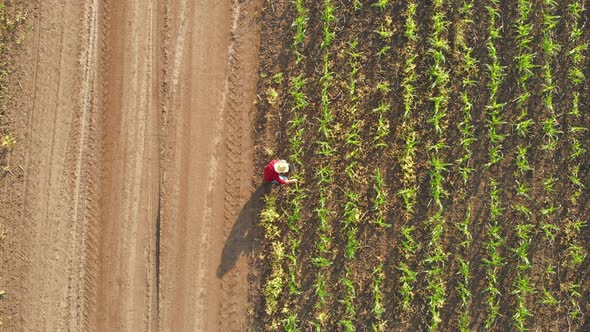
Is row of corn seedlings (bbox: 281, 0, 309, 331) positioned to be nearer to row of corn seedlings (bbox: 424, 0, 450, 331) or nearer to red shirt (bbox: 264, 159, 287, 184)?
red shirt (bbox: 264, 159, 287, 184)

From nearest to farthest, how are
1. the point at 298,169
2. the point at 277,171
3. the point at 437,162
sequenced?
1. the point at 277,171
2. the point at 437,162
3. the point at 298,169

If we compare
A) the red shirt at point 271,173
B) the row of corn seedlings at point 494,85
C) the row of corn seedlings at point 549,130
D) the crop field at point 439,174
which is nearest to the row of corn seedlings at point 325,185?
the crop field at point 439,174

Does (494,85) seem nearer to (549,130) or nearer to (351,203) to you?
(549,130)

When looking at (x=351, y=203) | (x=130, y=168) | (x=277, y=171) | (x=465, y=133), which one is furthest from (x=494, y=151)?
(x=130, y=168)

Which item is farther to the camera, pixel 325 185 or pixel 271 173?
pixel 325 185

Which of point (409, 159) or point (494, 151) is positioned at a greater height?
point (494, 151)

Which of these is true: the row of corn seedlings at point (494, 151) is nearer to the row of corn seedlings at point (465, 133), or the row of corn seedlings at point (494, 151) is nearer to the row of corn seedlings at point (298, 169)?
the row of corn seedlings at point (465, 133)
